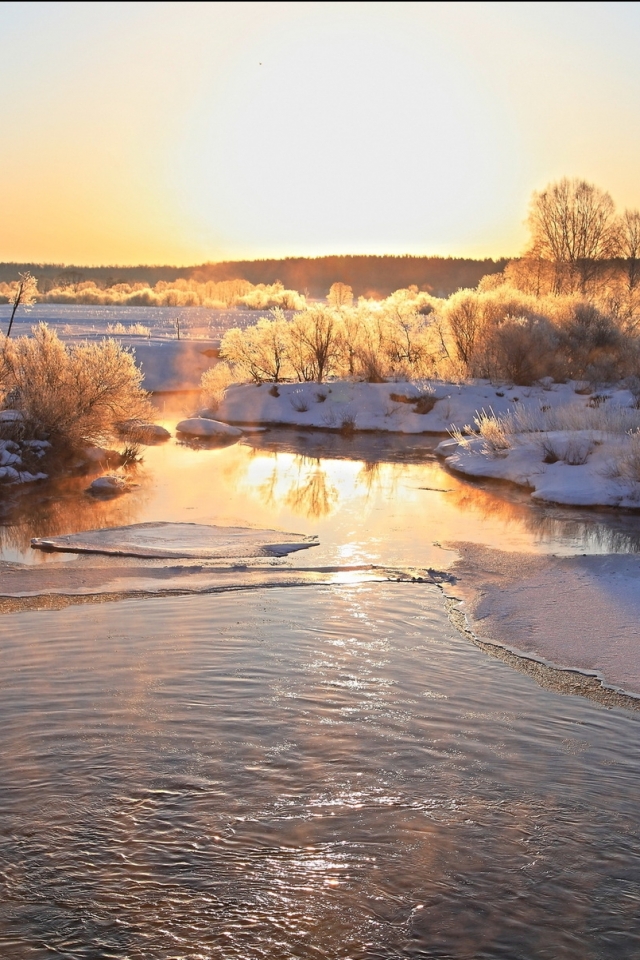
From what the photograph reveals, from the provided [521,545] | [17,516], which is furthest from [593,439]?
[17,516]

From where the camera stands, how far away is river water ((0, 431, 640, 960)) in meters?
4.53

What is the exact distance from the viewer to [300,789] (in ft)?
18.5

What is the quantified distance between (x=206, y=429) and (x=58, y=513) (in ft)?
36.4

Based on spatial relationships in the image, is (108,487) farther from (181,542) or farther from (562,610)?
(562,610)

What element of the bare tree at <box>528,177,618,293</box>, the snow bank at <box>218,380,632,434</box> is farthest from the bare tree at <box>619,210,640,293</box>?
the snow bank at <box>218,380,632,434</box>

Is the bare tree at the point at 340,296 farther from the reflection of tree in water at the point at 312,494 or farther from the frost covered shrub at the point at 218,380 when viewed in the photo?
the reflection of tree in water at the point at 312,494

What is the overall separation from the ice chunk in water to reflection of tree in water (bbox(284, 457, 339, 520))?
6.09ft

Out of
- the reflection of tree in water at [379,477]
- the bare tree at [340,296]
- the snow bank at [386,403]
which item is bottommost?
the reflection of tree in water at [379,477]

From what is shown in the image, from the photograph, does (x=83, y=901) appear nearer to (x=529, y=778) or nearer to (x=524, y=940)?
(x=524, y=940)

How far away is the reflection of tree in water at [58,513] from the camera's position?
1269 centimetres

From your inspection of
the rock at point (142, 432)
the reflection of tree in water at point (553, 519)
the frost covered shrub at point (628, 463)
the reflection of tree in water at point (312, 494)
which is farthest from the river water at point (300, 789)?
the rock at point (142, 432)

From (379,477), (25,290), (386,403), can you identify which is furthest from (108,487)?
(386,403)

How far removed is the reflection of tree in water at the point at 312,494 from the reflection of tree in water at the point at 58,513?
102 inches

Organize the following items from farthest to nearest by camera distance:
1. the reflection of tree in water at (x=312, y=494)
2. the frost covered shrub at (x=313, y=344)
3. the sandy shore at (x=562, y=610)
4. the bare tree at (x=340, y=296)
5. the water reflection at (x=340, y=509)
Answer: the bare tree at (x=340, y=296) < the frost covered shrub at (x=313, y=344) < the reflection of tree in water at (x=312, y=494) < the water reflection at (x=340, y=509) < the sandy shore at (x=562, y=610)
